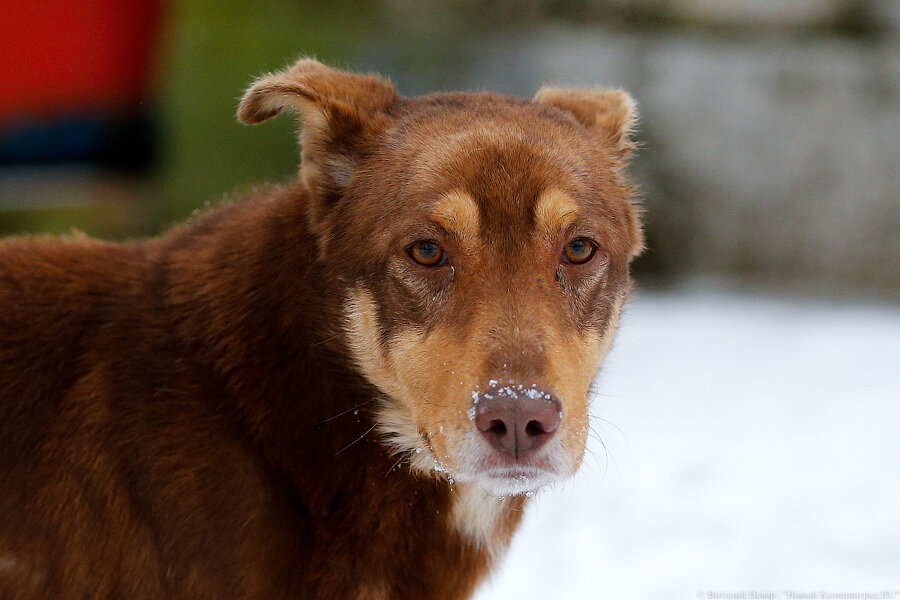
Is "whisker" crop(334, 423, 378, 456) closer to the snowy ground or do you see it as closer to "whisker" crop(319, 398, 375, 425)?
"whisker" crop(319, 398, 375, 425)

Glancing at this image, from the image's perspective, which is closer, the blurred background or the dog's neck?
the dog's neck

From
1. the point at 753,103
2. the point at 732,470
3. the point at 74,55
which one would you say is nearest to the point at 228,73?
the point at 74,55

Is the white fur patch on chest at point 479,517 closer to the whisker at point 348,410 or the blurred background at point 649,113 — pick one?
the whisker at point 348,410

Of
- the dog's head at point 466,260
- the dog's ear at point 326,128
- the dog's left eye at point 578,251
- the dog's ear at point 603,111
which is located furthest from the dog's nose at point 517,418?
the dog's ear at point 603,111

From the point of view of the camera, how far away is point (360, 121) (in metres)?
3.15

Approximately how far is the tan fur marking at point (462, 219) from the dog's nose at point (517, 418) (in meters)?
0.49

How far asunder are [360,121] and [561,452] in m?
1.19

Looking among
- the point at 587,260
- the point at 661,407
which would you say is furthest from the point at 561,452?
the point at 661,407

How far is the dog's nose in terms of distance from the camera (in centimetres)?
259

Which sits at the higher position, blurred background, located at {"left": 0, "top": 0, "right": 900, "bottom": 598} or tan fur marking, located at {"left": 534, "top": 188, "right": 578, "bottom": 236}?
tan fur marking, located at {"left": 534, "top": 188, "right": 578, "bottom": 236}

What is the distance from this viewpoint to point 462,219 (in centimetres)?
289

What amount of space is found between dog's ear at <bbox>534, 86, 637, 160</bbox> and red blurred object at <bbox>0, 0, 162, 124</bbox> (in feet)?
22.3

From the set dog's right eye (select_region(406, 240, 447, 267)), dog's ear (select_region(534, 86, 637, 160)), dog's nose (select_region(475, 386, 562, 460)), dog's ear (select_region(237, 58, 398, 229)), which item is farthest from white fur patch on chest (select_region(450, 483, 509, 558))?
dog's ear (select_region(534, 86, 637, 160))

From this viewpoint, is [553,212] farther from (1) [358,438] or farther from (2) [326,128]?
(1) [358,438]
